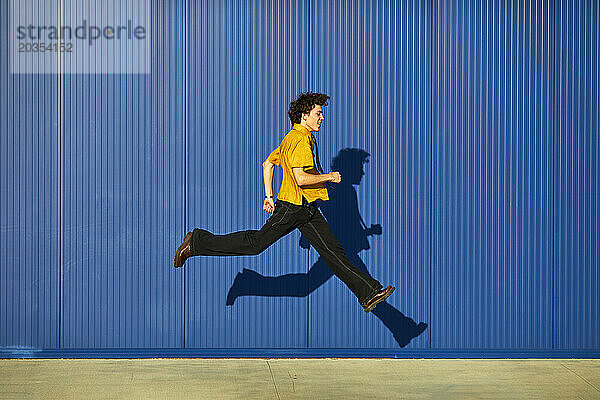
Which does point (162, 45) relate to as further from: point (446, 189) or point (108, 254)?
point (446, 189)

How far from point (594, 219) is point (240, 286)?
9.58 ft

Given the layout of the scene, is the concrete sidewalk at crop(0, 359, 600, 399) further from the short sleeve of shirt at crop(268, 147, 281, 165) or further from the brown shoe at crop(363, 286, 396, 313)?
the short sleeve of shirt at crop(268, 147, 281, 165)

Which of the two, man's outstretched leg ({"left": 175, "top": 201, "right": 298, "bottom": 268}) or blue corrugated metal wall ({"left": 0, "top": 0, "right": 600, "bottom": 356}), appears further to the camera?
blue corrugated metal wall ({"left": 0, "top": 0, "right": 600, "bottom": 356})

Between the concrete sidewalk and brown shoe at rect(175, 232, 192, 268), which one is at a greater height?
brown shoe at rect(175, 232, 192, 268)

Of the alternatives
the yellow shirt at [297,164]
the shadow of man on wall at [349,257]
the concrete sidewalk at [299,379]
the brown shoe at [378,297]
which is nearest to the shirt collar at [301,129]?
the yellow shirt at [297,164]

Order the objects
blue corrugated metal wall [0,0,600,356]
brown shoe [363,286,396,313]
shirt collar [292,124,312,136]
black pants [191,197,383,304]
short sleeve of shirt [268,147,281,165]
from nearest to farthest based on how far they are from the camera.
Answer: brown shoe [363,286,396,313]
black pants [191,197,383,304]
shirt collar [292,124,312,136]
short sleeve of shirt [268,147,281,165]
blue corrugated metal wall [0,0,600,356]

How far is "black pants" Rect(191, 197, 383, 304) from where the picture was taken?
6723mm

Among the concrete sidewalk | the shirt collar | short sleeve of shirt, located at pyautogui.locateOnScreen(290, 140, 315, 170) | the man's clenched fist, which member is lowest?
the concrete sidewalk

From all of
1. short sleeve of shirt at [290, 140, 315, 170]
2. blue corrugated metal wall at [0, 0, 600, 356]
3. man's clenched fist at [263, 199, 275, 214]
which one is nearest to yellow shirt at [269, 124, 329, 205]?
short sleeve of shirt at [290, 140, 315, 170]

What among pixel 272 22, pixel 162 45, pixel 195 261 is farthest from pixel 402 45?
pixel 195 261

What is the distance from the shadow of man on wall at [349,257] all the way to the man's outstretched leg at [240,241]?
874 mm

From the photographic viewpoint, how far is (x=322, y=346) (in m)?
7.68

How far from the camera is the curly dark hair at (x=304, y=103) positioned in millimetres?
7016

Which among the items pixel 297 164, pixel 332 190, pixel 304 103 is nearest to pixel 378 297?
pixel 297 164
